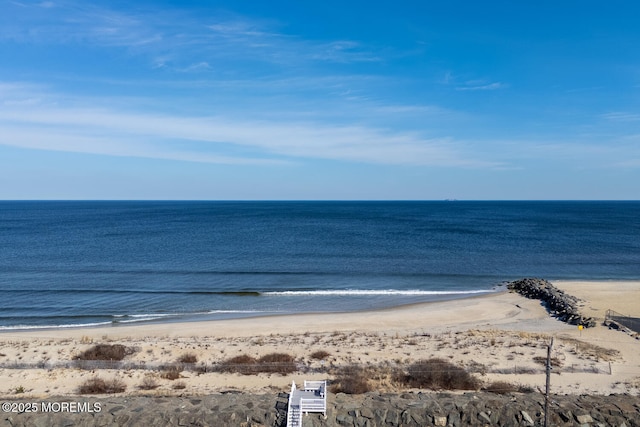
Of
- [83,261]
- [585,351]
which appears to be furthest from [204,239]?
[585,351]

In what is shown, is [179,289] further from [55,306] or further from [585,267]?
[585,267]

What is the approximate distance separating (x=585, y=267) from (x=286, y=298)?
142 feet

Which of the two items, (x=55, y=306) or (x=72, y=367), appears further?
(x=55, y=306)

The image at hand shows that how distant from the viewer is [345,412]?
16031 mm

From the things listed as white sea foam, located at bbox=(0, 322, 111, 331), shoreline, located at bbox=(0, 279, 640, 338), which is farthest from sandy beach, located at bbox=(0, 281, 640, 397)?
white sea foam, located at bbox=(0, 322, 111, 331)

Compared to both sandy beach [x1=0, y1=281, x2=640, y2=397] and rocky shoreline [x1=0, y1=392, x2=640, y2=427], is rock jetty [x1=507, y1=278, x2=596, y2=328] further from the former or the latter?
rocky shoreline [x1=0, y1=392, x2=640, y2=427]

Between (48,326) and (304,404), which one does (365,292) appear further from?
(304,404)

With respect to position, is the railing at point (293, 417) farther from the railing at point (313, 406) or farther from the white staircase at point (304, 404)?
the railing at point (313, 406)

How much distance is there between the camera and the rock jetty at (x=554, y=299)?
34219mm

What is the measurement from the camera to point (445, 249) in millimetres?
78062

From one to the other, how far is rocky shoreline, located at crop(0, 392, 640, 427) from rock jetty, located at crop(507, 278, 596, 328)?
61.0 feet

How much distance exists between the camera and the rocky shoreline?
15758mm

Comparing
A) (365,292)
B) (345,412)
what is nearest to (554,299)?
(365,292)

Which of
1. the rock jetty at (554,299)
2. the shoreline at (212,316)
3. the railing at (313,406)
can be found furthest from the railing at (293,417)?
the rock jetty at (554,299)
